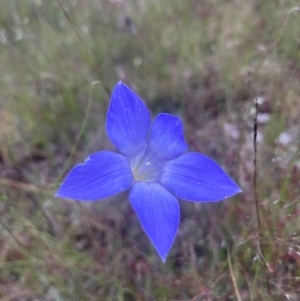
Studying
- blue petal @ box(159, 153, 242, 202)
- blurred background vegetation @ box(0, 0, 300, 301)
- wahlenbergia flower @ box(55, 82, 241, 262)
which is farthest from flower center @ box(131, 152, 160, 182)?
blurred background vegetation @ box(0, 0, 300, 301)

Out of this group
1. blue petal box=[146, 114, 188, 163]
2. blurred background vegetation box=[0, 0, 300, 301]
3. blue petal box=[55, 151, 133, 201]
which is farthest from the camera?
blurred background vegetation box=[0, 0, 300, 301]

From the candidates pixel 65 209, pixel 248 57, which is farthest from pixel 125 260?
pixel 248 57

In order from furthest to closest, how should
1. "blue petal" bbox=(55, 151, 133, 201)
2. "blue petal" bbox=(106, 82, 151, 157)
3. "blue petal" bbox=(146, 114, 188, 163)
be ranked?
"blue petal" bbox=(146, 114, 188, 163) → "blue petal" bbox=(106, 82, 151, 157) → "blue petal" bbox=(55, 151, 133, 201)

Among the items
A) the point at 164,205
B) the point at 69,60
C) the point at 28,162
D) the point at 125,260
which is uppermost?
the point at 164,205

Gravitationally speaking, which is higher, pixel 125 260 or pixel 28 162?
pixel 28 162

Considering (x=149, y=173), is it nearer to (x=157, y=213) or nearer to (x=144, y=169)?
(x=144, y=169)

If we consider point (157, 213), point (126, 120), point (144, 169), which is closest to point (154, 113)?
point (144, 169)

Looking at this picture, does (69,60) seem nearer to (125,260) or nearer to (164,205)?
(125,260)

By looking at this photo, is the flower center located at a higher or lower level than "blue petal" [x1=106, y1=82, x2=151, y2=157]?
lower

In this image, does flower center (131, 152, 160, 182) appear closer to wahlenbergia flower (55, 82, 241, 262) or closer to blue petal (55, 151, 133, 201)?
wahlenbergia flower (55, 82, 241, 262)
